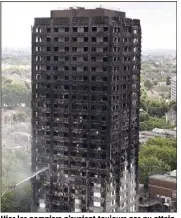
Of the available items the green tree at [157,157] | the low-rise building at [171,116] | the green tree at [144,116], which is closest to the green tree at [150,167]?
the green tree at [157,157]

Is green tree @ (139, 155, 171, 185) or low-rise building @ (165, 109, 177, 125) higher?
low-rise building @ (165, 109, 177, 125)

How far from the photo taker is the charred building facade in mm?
15953

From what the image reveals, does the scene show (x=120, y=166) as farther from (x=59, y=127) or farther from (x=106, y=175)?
(x=59, y=127)

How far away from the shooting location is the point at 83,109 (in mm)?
16312

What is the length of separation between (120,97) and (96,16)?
293 cm

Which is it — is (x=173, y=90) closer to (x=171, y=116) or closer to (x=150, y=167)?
(x=171, y=116)

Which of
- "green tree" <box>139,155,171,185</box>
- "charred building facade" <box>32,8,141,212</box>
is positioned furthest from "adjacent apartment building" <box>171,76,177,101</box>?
"charred building facade" <box>32,8,141,212</box>

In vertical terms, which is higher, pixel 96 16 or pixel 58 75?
pixel 96 16

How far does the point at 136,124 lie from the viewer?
1812 centimetres

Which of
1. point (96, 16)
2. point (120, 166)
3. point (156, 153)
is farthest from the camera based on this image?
point (156, 153)

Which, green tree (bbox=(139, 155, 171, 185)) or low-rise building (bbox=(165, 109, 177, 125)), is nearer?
green tree (bbox=(139, 155, 171, 185))

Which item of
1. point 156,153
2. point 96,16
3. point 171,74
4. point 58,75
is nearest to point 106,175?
point 58,75

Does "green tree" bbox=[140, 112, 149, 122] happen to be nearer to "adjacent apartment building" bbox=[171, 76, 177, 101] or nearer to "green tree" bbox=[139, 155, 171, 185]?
"adjacent apartment building" bbox=[171, 76, 177, 101]

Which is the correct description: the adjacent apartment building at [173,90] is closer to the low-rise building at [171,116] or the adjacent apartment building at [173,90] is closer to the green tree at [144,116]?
the low-rise building at [171,116]
